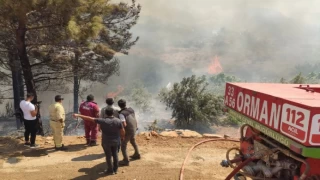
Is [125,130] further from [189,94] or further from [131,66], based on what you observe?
[131,66]

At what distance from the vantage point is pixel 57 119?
23.4 ft

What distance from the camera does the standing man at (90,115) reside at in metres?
7.40

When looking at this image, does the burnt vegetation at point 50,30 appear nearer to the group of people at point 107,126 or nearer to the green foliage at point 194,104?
the group of people at point 107,126

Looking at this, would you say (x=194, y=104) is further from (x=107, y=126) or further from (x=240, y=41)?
(x=240, y=41)

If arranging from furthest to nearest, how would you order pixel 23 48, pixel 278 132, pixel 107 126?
1. pixel 23 48
2. pixel 107 126
3. pixel 278 132

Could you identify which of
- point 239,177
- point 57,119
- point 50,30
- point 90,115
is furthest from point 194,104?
point 239,177

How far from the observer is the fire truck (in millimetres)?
3021

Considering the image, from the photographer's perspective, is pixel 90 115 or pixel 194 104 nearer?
pixel 90 115

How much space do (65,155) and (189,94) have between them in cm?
1598

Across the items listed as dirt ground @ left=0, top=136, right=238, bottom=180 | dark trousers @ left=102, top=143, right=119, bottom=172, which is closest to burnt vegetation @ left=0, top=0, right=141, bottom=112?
dirt ground @ left=0, top=136, right=238, bottom=180

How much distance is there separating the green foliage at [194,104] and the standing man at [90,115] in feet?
47.6

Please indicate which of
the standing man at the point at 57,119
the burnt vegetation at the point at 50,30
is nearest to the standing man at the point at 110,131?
the standing man at the point at 57,119

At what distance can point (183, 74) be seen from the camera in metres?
59.8

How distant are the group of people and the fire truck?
2128mm
